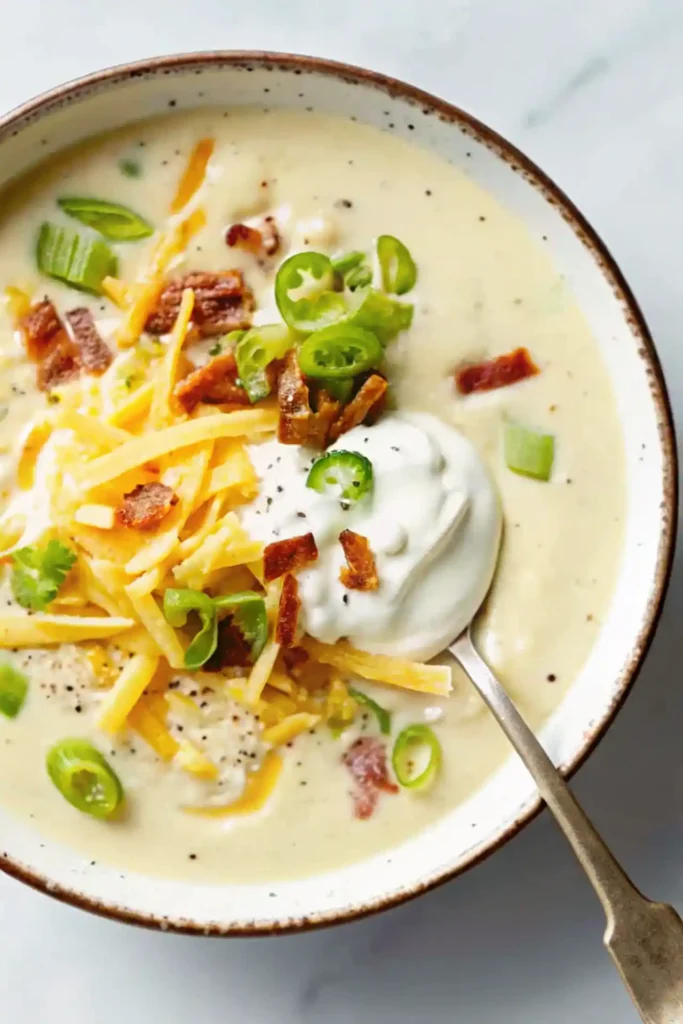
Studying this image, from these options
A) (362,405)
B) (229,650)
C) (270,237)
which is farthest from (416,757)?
(270,237)

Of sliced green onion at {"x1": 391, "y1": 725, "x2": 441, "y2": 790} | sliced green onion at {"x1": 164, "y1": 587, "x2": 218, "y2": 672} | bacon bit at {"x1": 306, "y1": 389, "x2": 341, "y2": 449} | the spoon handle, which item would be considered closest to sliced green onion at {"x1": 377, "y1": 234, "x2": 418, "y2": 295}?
bacon bit at {"x1": 306, "y1": 389, "x2": 341, "y2": 449}

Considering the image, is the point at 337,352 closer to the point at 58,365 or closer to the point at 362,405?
the point at 362,405

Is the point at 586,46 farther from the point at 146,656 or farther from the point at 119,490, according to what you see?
the point at 146,656

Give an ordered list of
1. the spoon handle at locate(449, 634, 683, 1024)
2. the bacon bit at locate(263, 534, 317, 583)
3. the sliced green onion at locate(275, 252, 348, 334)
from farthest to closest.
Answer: the sliced green onion at locate(275, 252, 348, 334), the bacon bit at locate(263, 534, 317, 583), the spoon handle at locate(449, 634, 683, 1024)

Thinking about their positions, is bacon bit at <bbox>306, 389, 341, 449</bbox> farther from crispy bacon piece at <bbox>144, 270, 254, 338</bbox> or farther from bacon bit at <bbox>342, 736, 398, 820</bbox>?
bacon bit at <bbox>342, 736, 398, 820</bbox>

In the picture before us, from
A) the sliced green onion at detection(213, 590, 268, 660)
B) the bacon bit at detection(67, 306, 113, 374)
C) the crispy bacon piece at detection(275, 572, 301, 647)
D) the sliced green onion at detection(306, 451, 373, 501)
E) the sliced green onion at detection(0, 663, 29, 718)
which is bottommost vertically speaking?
the sliced green onion at detection(0, 663, 29, 718)

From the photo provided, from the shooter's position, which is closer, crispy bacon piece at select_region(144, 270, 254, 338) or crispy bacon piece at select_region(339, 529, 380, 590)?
crispy bacon piece at select_region(339, 529, 380, 590)

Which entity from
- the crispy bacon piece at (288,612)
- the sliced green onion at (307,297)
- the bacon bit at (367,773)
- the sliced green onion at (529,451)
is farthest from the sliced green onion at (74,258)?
the bacon bit at (367,773)
